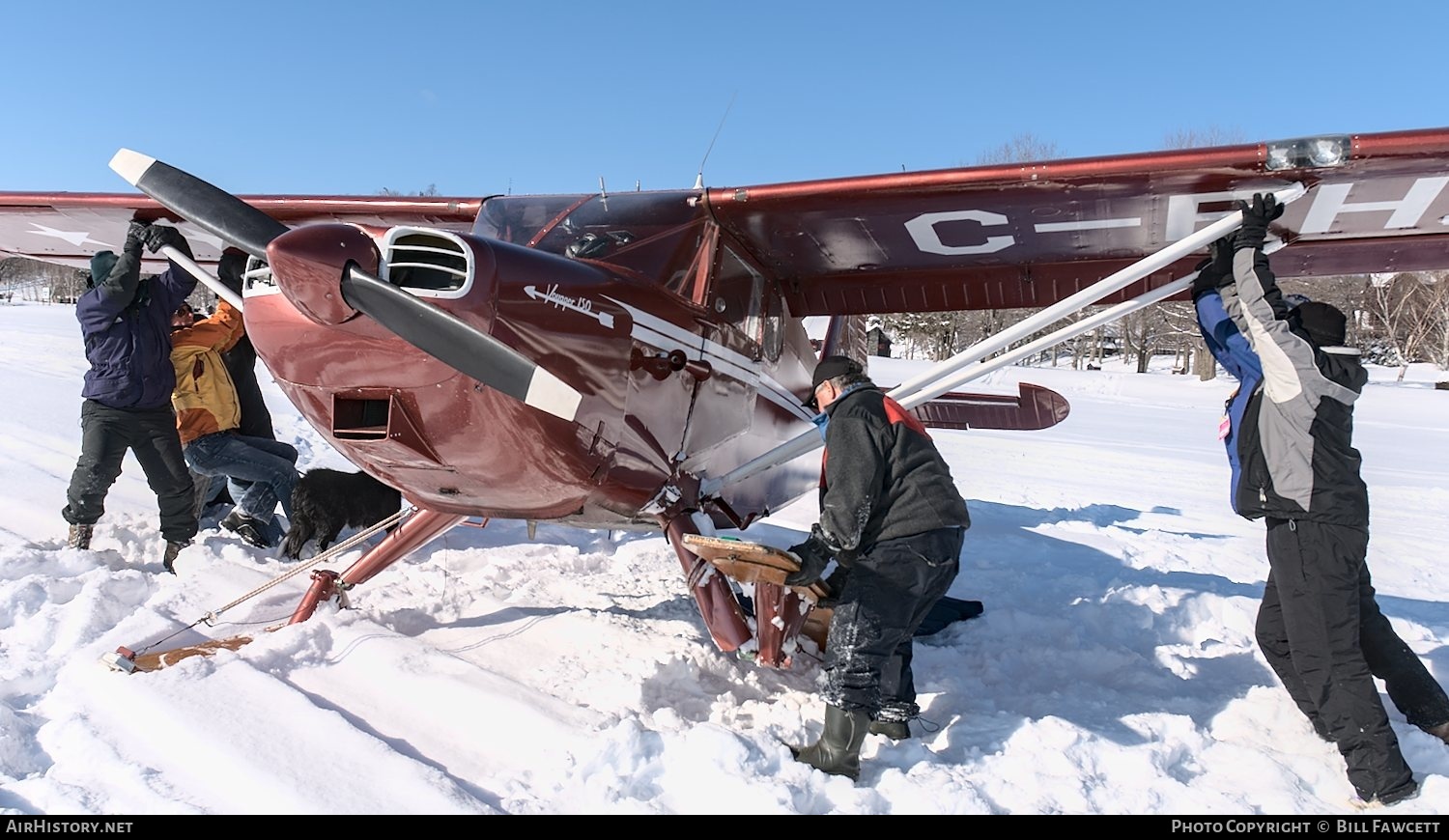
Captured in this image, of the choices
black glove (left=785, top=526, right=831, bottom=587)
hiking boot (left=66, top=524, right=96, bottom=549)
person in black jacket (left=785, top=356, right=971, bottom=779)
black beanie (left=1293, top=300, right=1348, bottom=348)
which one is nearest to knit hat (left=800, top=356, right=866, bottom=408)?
person in black jacket (left=785, top=356, right=971, bottom=779)

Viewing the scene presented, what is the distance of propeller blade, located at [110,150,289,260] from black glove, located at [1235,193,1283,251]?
377 cm

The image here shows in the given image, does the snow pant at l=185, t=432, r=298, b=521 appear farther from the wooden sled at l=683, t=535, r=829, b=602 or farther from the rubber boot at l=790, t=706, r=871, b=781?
the rubber boot at l=790, t=706, r=871, b=781

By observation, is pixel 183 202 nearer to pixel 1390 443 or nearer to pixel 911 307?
pixel 911 307

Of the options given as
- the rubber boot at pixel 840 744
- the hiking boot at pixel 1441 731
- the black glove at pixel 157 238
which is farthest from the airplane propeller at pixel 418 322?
the hiking boot at pixel 1441 731

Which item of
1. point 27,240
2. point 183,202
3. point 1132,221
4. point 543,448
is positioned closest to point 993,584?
point 1132,221

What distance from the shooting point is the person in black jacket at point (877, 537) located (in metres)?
3.24

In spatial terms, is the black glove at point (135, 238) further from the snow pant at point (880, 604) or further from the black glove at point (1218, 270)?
the black glove at point (1218, 270)

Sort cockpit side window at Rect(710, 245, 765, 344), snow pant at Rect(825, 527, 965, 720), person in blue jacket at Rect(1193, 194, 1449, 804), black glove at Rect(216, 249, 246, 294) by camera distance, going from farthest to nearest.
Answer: black glove at Rect(216, 249, 246, 294) → cockpit side window at Rect(710, 245, 765, 344) → snow pant at Rect(825, 527, 965, 720) → person in blue jacket at Rect(1193, 194, 1449, 804)

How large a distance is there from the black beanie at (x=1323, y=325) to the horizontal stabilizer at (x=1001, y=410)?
202 inches

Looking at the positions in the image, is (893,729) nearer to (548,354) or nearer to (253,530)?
(548,354)

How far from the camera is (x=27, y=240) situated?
6.81 metres

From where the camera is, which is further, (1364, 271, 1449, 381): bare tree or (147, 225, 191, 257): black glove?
(1364, 271, 1449, 381): bare tree

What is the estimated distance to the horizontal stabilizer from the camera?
8.65 metres
